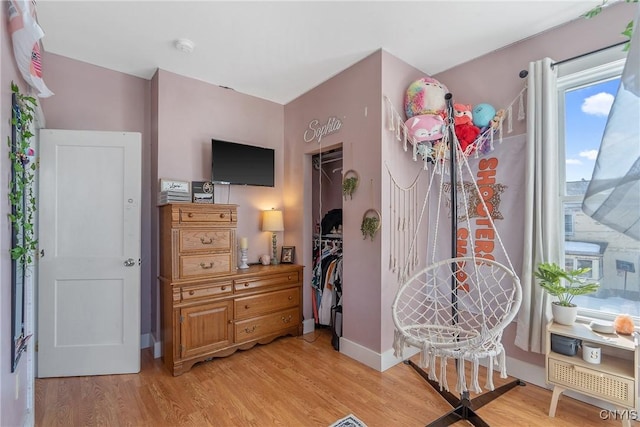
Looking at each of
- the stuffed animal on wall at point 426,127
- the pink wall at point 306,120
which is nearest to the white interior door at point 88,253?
the pink wall at point 306,120

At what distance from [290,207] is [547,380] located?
267cm

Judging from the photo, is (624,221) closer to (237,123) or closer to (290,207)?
(290,207)

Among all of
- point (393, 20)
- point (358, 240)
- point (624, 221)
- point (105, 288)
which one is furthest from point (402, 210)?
point (105, 288)

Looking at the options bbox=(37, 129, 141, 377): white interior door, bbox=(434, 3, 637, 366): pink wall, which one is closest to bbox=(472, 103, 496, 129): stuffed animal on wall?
bbox=(434, 3, 637, 366): pink wall

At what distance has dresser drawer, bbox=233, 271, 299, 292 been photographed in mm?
2811

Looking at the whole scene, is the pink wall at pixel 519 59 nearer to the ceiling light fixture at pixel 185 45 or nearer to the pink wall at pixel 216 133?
the pink wall at pixel 216 133

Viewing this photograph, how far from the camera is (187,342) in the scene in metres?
2.48

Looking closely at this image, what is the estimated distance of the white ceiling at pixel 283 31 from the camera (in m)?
2.05

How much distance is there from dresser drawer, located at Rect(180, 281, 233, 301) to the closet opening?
40.9 inches

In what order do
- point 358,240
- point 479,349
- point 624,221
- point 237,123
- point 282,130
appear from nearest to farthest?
point 624,221 → point 479,349 → point 358,240 → point 237,123 → point 282,130

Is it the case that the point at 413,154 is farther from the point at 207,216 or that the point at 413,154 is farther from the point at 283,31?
the point at 207,216

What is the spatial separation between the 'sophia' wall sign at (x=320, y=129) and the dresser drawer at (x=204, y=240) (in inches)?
52.4

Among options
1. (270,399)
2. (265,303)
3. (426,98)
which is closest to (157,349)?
(265,303)

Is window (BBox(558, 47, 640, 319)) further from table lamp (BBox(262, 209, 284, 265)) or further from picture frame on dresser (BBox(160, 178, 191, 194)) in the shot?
picture frame on dresser (BBox(160, 178, 191, 194))
